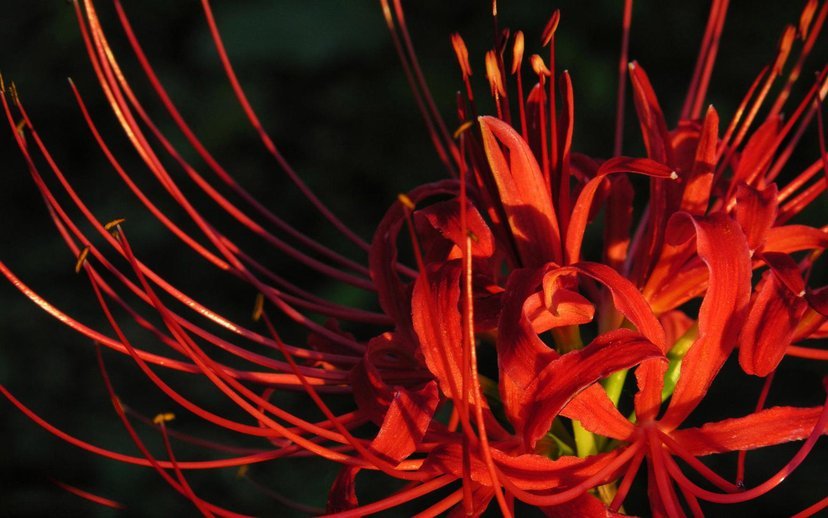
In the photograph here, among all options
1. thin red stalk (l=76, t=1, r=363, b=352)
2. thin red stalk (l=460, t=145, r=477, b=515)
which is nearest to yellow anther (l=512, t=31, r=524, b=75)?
thin red stalk (l=460, t=145, r=477, b=515)

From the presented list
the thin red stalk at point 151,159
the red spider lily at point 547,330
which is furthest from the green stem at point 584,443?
the thin red stalk at point 151,159

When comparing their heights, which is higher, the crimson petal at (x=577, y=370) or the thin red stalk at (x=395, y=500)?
the crimson petal at (x=577, y=370)

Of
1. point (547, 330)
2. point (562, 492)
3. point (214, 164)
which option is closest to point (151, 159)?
point (214, 164)

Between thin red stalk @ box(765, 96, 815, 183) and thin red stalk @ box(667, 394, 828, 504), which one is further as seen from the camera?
thin red stalk @ box(765, 96, 815, 183)

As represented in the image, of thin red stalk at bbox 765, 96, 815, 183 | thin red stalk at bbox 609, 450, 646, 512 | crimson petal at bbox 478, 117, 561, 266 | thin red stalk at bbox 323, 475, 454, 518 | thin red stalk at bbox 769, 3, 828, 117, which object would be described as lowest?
thin red stalk at bbox 323, 475, 454, 518

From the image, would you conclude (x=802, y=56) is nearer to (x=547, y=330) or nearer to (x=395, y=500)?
(x=547, y=330)

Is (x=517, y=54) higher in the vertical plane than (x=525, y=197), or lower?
higher

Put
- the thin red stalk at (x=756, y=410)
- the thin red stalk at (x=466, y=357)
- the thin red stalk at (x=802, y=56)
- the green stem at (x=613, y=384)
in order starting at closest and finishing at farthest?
the thin red stalk at (x=466, y=357), the thin red stalk at (x=756, y=410), the green stem at (x=613, y=384), the thin red stalk at (x=802, y=56)

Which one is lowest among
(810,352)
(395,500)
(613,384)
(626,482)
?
(395,500)

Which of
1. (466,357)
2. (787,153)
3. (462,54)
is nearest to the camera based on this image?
(466,357)

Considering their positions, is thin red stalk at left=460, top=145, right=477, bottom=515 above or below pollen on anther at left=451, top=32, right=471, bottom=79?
below

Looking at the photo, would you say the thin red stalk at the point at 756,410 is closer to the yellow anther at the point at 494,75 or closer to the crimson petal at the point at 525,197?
the crimson petal at the point at 525,197

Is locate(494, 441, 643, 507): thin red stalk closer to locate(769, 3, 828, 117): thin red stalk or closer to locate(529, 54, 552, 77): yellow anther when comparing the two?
locate(529, 54, 552, 77): yellow anther
